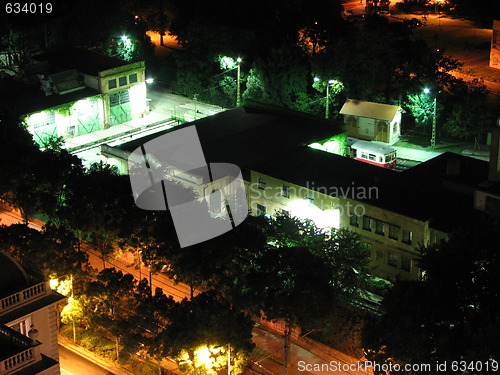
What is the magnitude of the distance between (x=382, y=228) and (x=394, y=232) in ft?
2.43

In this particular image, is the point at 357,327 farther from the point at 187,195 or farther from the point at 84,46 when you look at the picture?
the point at 84,46

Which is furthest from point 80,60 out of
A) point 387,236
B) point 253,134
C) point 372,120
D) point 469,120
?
point 387,236

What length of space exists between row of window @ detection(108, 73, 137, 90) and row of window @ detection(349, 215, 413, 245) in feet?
93.3

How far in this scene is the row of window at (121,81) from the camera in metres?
65.6

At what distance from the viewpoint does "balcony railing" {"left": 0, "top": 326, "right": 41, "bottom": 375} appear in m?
26.3

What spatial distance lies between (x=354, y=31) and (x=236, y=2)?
11409 millimetres

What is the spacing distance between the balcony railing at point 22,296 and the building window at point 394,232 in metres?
17.8

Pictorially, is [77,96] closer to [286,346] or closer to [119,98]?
[119,98]

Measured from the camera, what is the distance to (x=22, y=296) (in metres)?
29.8

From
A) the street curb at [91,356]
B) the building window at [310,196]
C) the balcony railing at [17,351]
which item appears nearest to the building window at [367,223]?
the building window at [310,196]

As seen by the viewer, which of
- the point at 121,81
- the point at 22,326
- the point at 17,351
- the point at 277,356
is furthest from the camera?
the point at 121,81

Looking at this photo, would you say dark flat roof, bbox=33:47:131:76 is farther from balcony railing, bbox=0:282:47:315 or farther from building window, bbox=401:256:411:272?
balcony railing, bbox=0:282:47:315

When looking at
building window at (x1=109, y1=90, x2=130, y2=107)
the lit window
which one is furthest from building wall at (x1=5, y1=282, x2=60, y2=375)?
building window at (x1=109, y1=90, x2=130, y2=107)

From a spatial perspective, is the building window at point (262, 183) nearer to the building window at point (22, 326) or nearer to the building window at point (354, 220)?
the building window at point (354, 220)
